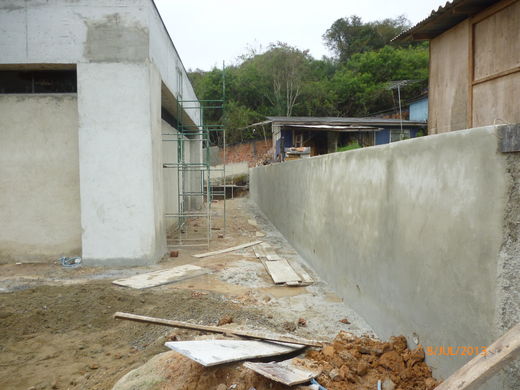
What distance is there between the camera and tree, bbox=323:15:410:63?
42.5 metres

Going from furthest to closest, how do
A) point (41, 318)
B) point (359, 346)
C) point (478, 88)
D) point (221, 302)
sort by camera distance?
point (478, 88), point (221, 302), point (41, 318), point (359, 346)

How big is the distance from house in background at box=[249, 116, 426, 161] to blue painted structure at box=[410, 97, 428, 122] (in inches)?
48.5

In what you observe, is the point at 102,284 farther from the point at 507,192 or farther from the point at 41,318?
the point at 507,192

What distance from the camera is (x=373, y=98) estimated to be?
110ft

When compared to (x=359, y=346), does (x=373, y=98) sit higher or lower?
higher

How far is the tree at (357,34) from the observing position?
4247 centimetres

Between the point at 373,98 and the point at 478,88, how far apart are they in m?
28.4

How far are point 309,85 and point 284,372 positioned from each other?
3542cm

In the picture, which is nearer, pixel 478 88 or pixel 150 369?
pixel 150 369

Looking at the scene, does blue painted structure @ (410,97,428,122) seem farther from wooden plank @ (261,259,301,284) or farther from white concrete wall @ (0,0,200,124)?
white concrete wall @ (0,0,200,124)

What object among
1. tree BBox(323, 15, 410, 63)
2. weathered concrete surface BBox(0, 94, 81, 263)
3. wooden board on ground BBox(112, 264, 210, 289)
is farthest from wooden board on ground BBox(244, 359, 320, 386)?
tree BBox(323, 15, 410, 63)

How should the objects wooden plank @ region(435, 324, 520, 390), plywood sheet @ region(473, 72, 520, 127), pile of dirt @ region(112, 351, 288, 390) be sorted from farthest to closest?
plywood sheet @ region(473, 72, 520, 127) → pile of dirt @ region(112, 351, 288, 390) → wooden plank @ region(435, 324, 520, 390)

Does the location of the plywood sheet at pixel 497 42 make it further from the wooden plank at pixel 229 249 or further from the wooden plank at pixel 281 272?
the wooden plank at pixel 229 249

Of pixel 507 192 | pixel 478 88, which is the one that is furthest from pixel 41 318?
pixel 478 88
